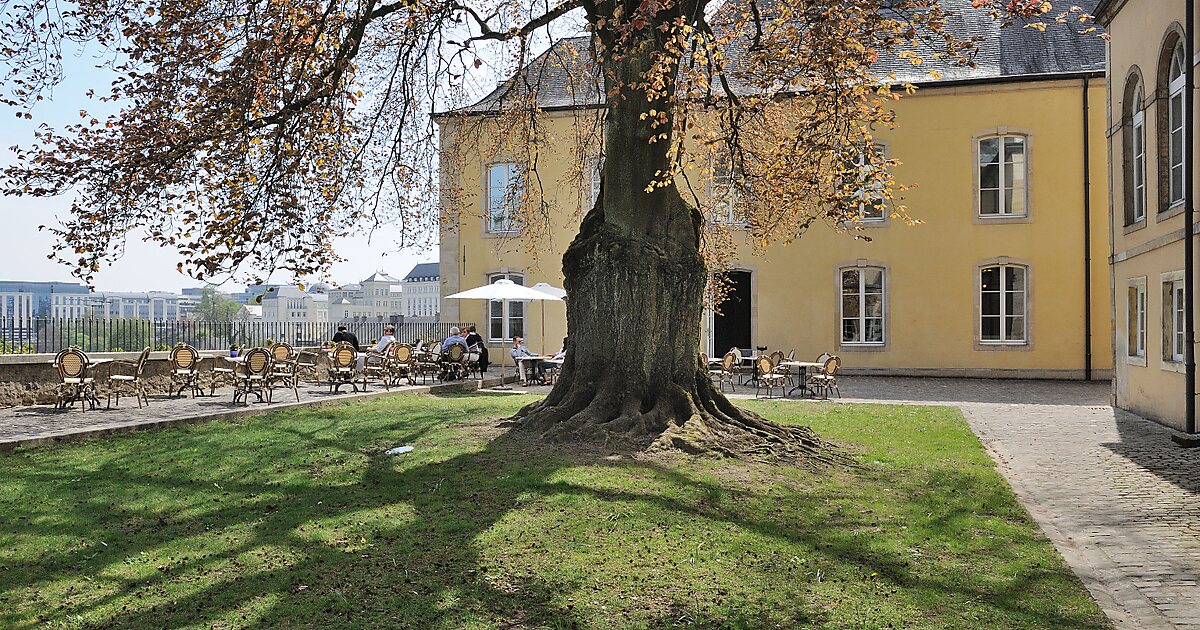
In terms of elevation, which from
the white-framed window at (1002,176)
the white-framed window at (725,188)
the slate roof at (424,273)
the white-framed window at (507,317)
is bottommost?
the white-framed window at (507,317)

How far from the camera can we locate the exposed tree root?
963cm

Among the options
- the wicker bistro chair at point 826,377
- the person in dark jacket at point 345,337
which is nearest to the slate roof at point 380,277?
the person in dark jacket at point 345,337

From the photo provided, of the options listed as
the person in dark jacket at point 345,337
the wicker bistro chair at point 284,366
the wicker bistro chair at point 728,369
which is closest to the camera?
the wicker bistro chair at point 284,366

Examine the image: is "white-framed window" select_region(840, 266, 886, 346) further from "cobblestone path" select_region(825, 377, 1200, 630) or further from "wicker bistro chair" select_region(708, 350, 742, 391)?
"cobblestone path" select_region(825, 377, 1200, 630)

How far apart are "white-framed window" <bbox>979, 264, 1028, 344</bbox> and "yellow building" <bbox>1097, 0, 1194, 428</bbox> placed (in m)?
8.12

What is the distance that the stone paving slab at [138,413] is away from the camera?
36.2 ft

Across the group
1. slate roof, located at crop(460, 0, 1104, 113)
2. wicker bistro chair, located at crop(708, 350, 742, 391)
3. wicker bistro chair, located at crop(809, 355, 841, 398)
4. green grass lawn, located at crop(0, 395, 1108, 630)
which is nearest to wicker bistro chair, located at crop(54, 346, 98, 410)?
green grass lawn, located at crop(0, 395, 1108, 630)

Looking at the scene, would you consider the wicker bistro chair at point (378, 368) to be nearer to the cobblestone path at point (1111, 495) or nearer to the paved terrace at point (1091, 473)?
the paved terrace at point (1091, 473)

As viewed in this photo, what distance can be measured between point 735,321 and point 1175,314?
14496 mm

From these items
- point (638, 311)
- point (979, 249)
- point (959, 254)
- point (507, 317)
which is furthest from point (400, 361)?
point (979, 249)

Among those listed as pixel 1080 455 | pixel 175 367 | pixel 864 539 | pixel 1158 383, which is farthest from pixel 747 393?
pixel 864 539

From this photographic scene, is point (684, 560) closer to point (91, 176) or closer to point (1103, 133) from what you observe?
point (91, 176)

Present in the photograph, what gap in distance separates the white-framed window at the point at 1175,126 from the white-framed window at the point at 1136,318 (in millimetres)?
1627

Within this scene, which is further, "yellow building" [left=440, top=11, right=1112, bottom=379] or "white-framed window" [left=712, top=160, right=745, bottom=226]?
"yellow building" [left=440, top=11, right=1112, bottom=379]
